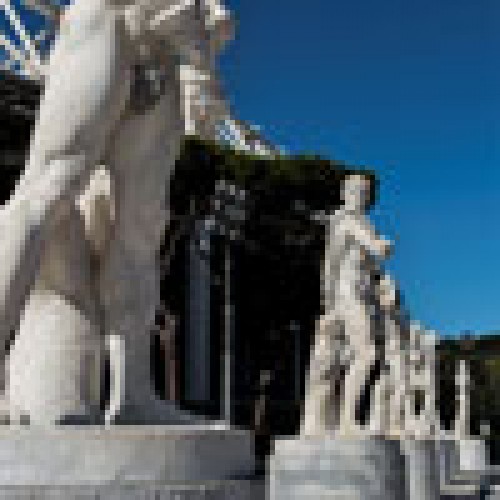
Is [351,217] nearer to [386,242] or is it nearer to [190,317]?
[386,242]

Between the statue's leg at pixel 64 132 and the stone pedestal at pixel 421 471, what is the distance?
23.0ft

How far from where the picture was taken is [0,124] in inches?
1433

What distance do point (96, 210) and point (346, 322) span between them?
9854 mm

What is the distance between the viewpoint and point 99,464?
7.66 metres

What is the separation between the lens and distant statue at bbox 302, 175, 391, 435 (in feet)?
58.1

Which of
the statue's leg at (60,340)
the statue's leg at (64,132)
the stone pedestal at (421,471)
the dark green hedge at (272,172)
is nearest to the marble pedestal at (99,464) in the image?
the statue's leg at (60,340)

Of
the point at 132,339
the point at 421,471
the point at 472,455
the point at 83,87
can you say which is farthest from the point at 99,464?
the point at 472,455

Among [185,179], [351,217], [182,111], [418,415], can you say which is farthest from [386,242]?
[185,179]

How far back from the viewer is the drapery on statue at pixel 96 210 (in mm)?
8211

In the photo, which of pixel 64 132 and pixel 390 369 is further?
pixel 390 369

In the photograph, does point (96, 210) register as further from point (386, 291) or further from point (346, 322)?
point (386, 291)

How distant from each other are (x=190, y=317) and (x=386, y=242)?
25663 mm

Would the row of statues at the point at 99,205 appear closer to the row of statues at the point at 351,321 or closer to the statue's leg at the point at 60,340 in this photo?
the statue's leg at the point at 60,340

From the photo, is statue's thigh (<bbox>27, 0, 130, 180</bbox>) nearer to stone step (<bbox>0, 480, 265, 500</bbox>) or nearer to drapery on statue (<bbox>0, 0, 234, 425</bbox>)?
drapery on statue (<bbox>0, 0, 234, 425</bbox>)
